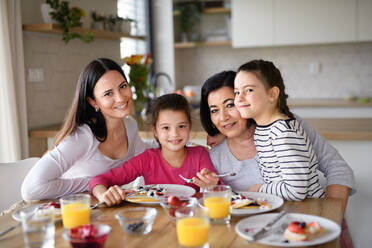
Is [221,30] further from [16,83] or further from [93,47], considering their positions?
[16,83]

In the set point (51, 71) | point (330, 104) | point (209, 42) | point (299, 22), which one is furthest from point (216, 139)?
point (209, 42)

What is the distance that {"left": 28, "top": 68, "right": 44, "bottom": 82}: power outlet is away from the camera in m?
3.09

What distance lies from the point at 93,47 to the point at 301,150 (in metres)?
2.90

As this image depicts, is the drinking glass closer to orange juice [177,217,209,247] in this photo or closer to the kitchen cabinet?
orange juice [177,217,209,247]

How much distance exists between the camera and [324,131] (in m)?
2.58

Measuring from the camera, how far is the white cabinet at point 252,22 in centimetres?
480

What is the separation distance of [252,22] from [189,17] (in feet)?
3.05


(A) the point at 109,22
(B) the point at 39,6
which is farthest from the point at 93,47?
(B) the point at 39,6

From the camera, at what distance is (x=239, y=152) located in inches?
72.8

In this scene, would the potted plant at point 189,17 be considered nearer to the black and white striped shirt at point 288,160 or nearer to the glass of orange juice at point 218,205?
the black and white striped shirt at point 288,160

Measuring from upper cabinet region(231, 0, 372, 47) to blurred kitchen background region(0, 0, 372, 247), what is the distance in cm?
1

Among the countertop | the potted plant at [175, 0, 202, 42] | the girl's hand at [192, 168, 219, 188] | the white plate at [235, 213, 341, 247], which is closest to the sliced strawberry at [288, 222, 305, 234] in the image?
the white plate at [235, 213, 341, 247]

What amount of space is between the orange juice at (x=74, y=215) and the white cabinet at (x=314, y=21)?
156 inches

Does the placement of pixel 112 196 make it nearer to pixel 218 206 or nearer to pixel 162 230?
pixel 162 230
